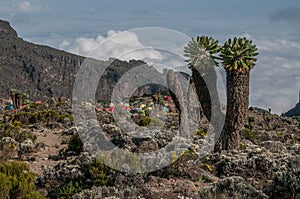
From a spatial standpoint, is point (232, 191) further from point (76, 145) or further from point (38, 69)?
point (38, 69)

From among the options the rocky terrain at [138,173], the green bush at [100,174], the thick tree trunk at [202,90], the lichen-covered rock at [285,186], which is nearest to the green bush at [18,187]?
the rocky terrain at [138,173]

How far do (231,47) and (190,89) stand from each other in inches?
187

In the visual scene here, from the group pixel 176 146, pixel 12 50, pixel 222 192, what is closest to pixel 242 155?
pixel 176 146

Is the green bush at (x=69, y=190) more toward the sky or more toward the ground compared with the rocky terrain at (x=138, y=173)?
more toward the ground

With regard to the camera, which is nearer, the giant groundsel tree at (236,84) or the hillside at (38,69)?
the giant groundsel tree at (236,84)

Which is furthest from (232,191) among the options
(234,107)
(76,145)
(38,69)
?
(38,69)

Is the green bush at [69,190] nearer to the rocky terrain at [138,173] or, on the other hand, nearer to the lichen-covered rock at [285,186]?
the rocky terrain at [138,173]

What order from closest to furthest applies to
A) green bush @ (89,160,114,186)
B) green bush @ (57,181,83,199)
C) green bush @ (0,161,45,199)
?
green bush @ (0,161,45,199)
green bush @ (57,181,83,199)
green bush @ (89,160,114,186)

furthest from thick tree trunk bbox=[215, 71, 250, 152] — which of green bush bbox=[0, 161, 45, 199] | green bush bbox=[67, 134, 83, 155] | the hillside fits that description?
the hillside

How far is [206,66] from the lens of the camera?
15523 millimetres

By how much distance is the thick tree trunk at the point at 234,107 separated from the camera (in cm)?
1348

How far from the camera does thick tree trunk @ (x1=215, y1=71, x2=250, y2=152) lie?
13.5m

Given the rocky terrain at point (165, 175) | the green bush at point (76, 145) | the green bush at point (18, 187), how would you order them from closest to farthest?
the green bush at point (18, 187) → the rocky terrain at point (165, 175) → the green bush at point (76, 145)

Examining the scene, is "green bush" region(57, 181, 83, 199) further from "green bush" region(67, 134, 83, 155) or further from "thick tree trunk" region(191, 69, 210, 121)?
"thick tree trunk" region(191, 69, 210, 121)
